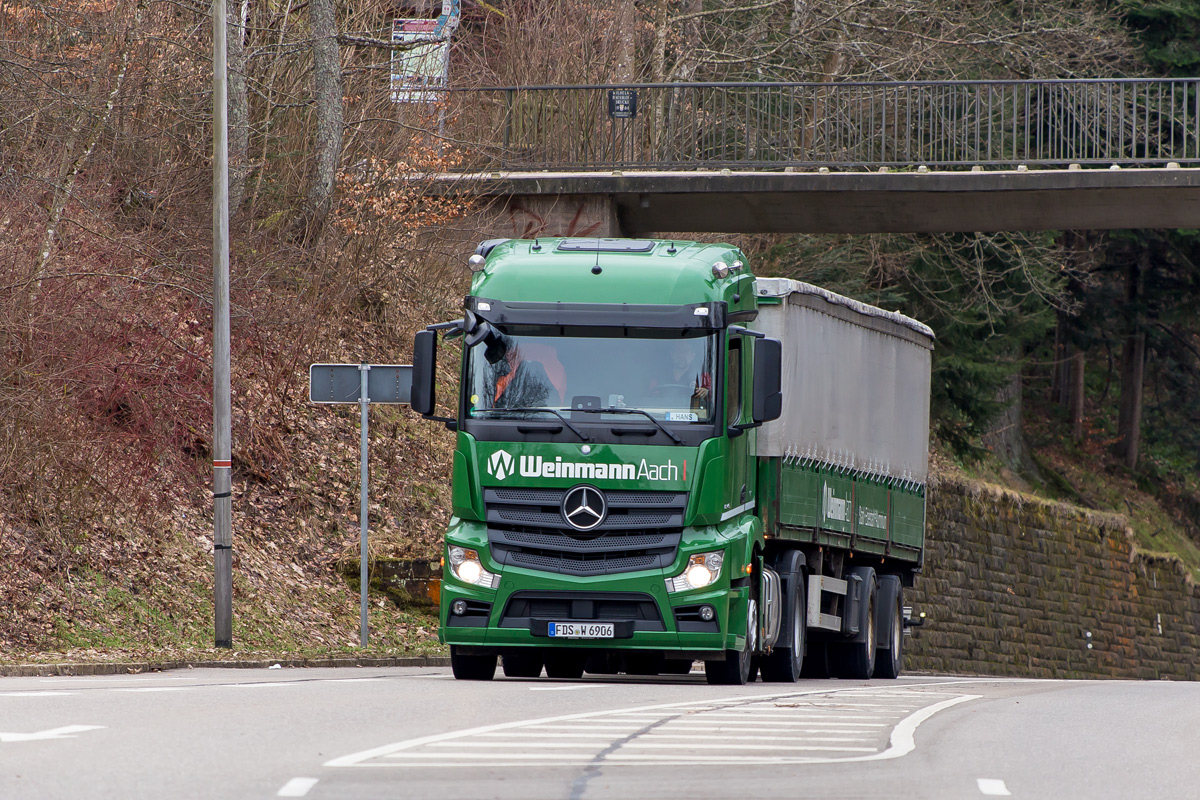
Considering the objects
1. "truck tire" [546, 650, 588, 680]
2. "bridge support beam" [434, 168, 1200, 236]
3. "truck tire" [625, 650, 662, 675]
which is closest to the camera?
"truck tire" [546, 650, 588, 680]

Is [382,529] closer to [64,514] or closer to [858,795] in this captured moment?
[64,514]

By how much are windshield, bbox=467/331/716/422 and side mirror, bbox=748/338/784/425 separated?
0.40 metres

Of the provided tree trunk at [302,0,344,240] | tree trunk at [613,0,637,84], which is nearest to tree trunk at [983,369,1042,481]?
tree trunk at [613,0,637,84]

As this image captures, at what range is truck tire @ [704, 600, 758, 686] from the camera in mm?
17344

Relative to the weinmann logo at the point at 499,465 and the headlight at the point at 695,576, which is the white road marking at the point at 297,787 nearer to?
the weinmann logo at the point at 499,465

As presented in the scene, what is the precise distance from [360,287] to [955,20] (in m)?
15.3

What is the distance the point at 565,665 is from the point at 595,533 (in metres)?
2.76

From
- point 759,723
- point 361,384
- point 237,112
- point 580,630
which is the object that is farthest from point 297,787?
point 237,112

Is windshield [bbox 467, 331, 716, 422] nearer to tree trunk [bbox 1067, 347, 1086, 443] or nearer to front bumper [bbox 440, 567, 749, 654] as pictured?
front bumper [bbox 440, 567, 749, 654]

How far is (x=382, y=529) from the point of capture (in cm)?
2667

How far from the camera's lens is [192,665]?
19531 millimetres

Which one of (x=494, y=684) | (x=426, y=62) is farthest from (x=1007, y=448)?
(x=494, y=684)

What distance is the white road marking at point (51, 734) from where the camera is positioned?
10.7 m

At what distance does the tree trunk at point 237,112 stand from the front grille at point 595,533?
40.2 ft
